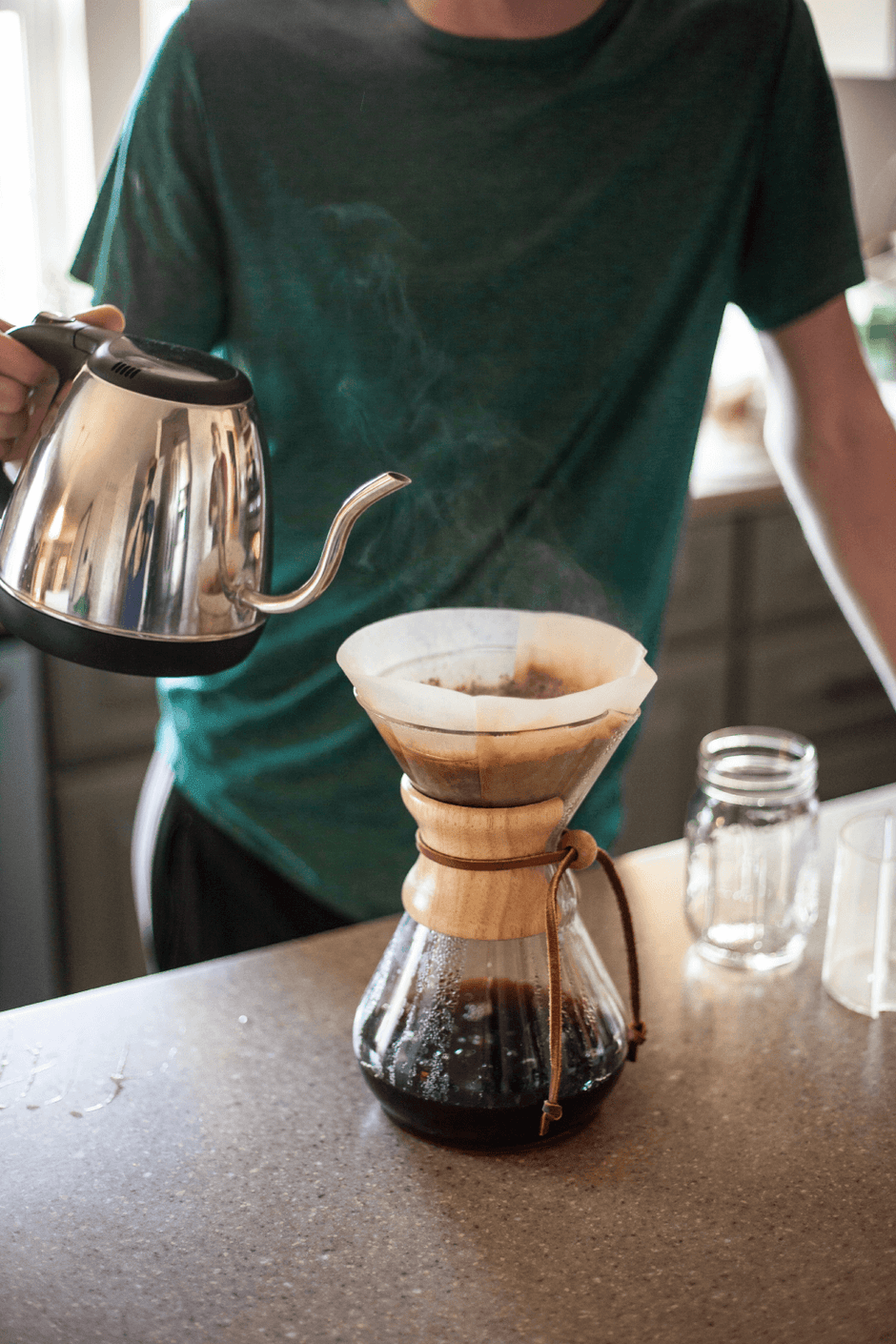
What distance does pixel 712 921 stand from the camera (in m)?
0.84

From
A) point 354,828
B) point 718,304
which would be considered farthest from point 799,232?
point 354,828

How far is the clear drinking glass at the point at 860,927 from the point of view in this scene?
77cm

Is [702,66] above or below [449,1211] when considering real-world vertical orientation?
above

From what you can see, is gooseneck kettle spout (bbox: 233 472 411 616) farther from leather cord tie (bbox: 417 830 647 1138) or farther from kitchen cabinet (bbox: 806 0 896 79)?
kitchen cabinet (bbox: 806 0 896 79)

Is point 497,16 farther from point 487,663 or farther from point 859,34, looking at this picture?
point 859,34

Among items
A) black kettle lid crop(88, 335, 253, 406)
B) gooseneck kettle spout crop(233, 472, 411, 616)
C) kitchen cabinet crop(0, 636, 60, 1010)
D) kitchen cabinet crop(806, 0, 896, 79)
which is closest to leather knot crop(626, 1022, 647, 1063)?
gooseneck kettle spout crop(233, 472, 411, 616)

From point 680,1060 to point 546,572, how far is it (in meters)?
0.37

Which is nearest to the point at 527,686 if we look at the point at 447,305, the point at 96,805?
the point at 447,305

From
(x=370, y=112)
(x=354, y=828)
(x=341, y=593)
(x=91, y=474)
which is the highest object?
(x=370, y=112)

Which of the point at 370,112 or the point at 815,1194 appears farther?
the point at 370,112

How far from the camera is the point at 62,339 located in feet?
2.26

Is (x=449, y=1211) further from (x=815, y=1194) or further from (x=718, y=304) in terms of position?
(x=718, y=304)

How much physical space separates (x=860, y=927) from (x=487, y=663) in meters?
0.30

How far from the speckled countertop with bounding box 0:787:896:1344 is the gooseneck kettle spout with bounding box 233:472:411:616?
253 millimetres
